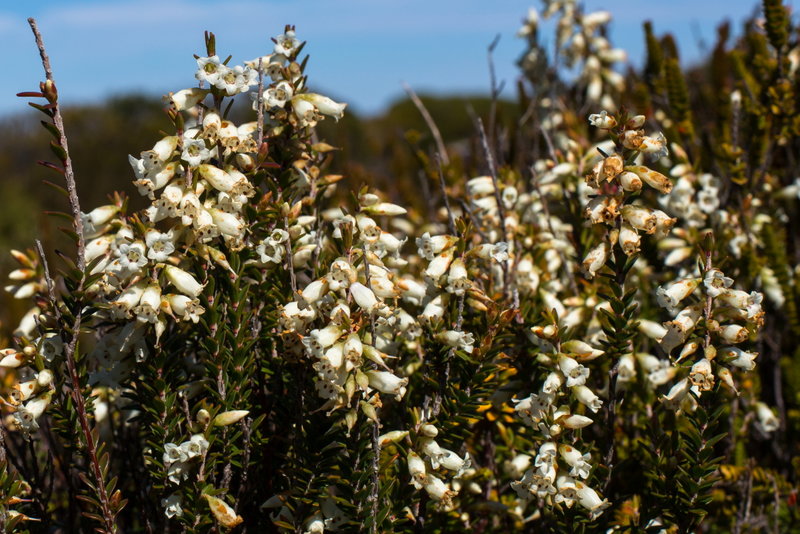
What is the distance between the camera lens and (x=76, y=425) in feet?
7.34

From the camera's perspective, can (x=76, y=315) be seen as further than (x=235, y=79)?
No

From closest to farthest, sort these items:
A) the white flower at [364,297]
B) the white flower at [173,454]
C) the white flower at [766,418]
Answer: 1. the white flower at [364,297]
2. the white flower at [173,454]
3. the white flower at [766,418]

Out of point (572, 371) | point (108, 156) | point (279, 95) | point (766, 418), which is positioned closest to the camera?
point (572, 371)

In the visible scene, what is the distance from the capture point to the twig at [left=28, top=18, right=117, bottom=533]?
A: 6.55 ft

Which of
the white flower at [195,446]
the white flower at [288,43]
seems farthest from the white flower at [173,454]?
the white flower at [288,43]

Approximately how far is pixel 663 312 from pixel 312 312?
95.3 inches

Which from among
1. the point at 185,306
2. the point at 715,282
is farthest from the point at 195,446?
the point at 715,282

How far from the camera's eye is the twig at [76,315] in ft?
6.55

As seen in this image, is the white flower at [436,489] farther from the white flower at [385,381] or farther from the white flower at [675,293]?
the white flower at [675,293]

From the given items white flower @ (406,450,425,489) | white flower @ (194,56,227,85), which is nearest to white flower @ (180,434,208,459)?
white flower @ (406,450,425,489)

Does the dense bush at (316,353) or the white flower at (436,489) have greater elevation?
the dense bush at (316,353)

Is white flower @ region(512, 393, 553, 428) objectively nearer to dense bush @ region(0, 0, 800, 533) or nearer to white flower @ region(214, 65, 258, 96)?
dense bush @ region(0, 0, 800, 533)

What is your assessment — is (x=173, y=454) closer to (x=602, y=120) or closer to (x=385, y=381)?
(x=385, y=381)

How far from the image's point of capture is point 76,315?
2.11 m
